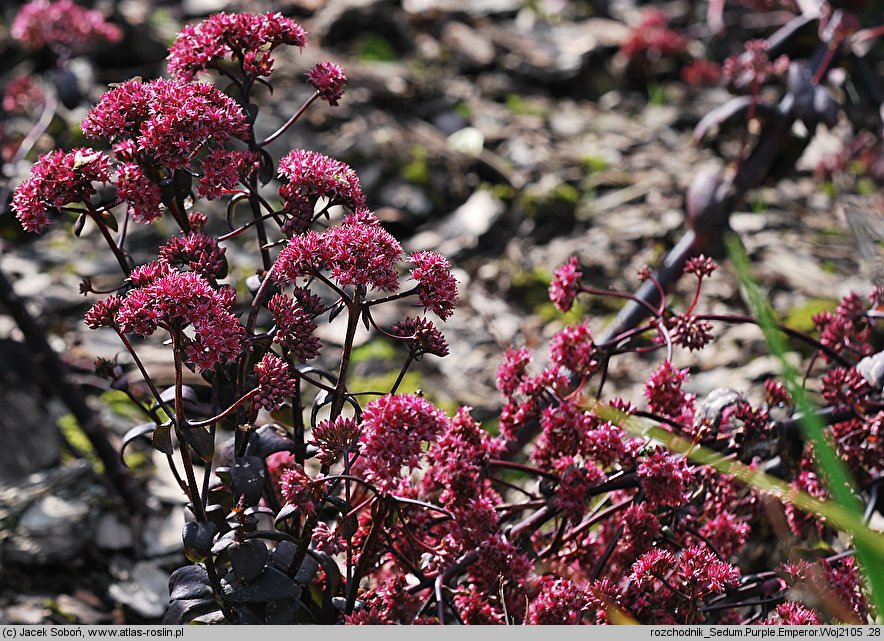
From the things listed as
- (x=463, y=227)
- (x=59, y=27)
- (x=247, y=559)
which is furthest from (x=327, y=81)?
(x=463, y=227)

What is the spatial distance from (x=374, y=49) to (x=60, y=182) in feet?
10.6

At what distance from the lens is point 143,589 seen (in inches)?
83.2

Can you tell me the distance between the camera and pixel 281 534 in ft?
4.18

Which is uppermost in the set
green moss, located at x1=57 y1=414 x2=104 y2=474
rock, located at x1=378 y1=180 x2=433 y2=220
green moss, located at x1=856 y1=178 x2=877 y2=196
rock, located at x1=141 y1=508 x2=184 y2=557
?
rock, located at x1=378 y1=180 x2=433 y2=220

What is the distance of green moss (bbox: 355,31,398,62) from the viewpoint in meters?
4.23

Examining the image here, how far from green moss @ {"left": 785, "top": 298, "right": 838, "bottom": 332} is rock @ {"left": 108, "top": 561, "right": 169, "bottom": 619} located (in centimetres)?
194

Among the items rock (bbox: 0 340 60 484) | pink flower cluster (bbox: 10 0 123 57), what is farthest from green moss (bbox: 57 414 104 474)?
pink flower cluster (bbox: 10 0 123 57)

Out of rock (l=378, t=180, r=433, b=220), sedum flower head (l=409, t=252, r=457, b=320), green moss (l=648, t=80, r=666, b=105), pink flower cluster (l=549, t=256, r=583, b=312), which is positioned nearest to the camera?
sedum flower head (l=409, t=252, r=457, b=320)

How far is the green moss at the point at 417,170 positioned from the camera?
11.3 ft

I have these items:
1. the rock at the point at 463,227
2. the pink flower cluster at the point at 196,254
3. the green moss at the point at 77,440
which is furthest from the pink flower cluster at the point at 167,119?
the rock at the point at 463,227

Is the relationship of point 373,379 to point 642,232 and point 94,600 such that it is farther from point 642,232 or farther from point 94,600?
point 642,232

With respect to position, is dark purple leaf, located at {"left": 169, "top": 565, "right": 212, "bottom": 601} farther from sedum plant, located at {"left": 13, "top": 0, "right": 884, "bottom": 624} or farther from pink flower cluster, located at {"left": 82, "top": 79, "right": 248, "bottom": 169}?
pink flower cluster, located at {"left": 82, "top": 79, "right": 248, "bottom": 169}

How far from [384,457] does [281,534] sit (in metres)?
0.22
